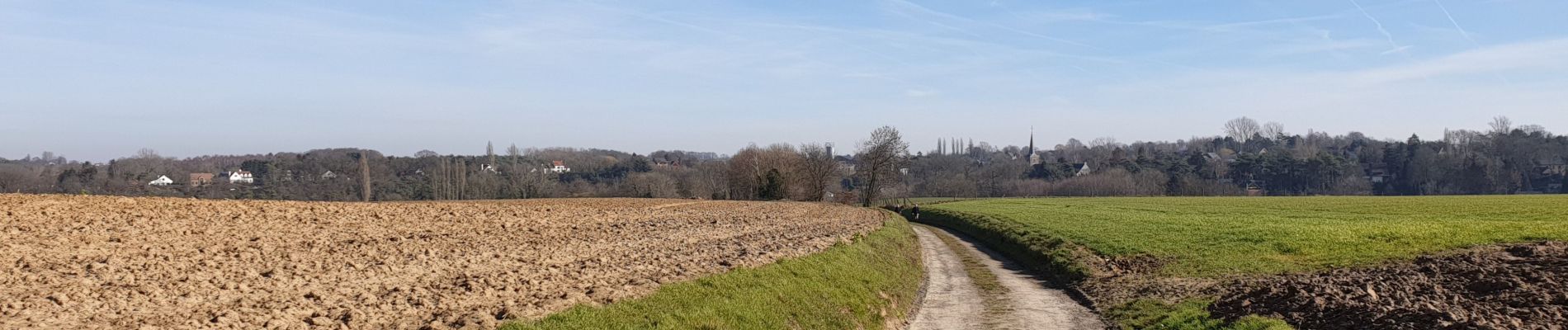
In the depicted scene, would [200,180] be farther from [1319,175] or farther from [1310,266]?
[1319,175]

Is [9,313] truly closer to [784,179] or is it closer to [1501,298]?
[1501,298]

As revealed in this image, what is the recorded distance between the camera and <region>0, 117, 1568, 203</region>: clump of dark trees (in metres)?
92.2

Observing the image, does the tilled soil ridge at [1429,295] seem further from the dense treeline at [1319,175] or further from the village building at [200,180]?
the dense treeline at [1319,175]

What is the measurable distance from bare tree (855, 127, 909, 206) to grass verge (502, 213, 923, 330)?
79.7 metres

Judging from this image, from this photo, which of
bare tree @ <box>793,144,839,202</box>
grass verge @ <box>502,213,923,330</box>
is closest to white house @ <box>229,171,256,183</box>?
bare tree @ <box>793,144,839,202</box>

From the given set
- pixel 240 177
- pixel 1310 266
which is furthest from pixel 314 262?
pixel 240 177

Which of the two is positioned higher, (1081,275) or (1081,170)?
(1081,170)

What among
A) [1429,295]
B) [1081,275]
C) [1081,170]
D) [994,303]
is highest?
[1081,170]

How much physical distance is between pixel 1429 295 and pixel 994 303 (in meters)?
9.06

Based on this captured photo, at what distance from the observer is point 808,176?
11225 centimetres

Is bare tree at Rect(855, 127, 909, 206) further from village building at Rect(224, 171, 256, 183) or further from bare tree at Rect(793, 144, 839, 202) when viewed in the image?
village building at Rect(224, 171, 256, 183)

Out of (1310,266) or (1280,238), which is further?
(1280,238)

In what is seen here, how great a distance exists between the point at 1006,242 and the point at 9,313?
37785 mm

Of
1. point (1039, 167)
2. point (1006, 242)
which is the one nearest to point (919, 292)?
point (1006, 242)
